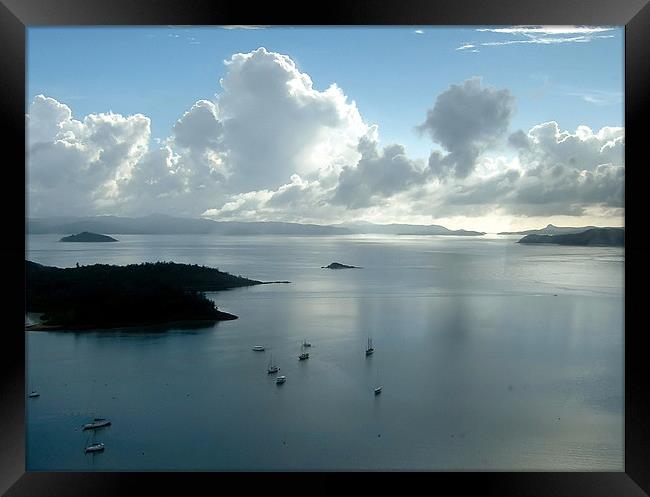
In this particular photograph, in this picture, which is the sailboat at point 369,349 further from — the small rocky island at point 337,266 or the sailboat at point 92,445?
the sailboat at point 92,445

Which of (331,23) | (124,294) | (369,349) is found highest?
(331,23)

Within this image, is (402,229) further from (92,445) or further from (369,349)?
(92,445)

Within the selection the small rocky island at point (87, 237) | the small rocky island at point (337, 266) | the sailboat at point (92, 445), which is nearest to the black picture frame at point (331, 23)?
the sailboat at point (92, 445)

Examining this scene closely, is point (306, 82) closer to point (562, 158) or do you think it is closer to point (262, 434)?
point (562, 158)

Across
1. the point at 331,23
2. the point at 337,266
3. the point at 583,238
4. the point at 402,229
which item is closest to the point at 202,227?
the point at 337,266

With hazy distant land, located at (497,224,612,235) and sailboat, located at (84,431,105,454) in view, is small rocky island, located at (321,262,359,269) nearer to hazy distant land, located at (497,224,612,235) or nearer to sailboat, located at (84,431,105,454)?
hazy distant land, located at (497,224,612,235)

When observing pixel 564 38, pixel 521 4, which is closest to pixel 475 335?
pixel 564 38
